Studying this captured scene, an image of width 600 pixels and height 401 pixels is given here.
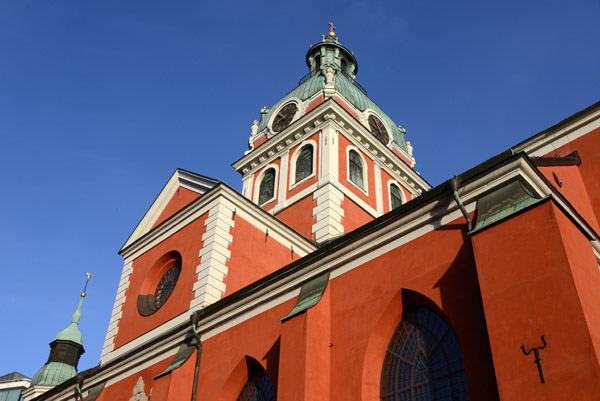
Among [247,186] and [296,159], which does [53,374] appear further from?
[296,159]

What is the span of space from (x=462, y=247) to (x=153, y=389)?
7.86 metres

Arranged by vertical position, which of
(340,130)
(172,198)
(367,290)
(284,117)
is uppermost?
(284,117)

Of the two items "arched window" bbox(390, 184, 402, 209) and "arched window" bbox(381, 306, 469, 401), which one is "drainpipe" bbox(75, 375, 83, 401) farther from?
"arched window" bbox(390, 184, 402, 209)

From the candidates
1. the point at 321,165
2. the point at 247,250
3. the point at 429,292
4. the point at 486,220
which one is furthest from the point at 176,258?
the point at 486,220

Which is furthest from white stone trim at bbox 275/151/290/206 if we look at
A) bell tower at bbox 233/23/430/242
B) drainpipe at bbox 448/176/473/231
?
drainpipe at bbox 448/176/473/231

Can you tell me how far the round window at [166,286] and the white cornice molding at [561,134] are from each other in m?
9.79

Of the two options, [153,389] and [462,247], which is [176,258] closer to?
[153,389]

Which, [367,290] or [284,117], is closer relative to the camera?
[367,290]

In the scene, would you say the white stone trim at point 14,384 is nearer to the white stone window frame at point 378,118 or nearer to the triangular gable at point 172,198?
the triangular gable at point 172,198

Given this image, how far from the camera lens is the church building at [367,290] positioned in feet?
24.3

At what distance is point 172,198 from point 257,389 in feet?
27.6

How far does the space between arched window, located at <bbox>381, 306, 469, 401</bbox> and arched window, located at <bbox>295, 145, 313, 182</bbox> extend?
42.5ft

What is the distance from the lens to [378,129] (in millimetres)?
26031

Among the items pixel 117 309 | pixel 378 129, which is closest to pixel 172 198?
pixel 117 309
